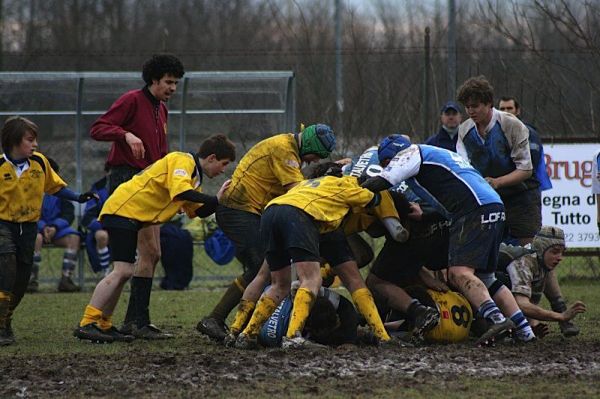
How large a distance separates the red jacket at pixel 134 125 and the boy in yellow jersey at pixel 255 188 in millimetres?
870

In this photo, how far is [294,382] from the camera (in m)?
6.83

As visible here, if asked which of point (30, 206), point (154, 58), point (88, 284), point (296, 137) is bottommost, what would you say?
point (88, 284)

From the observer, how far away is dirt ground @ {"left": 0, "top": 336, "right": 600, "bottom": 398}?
6.64m

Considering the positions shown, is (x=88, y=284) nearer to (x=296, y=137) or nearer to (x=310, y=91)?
(x=310, y=91)

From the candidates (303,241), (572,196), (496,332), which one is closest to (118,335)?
(303,241)

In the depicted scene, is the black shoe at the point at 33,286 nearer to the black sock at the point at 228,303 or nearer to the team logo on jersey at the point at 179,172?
the black sock at the point at 228,303

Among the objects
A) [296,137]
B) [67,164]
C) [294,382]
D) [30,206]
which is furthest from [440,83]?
[294,382]

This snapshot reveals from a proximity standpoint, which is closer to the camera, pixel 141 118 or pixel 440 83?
pixel 141 118

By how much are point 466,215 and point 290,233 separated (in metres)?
1.35

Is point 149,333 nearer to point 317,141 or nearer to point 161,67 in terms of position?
point 317,141

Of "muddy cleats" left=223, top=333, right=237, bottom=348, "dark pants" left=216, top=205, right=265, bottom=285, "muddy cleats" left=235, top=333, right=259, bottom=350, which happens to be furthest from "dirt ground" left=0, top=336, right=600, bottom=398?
"dark pants" left=216, top=205, right=265, bottom=285

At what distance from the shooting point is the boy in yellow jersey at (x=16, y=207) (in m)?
9.14

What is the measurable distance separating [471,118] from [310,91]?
6720mm

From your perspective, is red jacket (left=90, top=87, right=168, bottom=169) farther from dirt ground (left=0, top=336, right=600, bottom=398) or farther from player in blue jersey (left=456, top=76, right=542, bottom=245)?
player in blue jersey (left=456, top=76, right=542, bottom=245)
